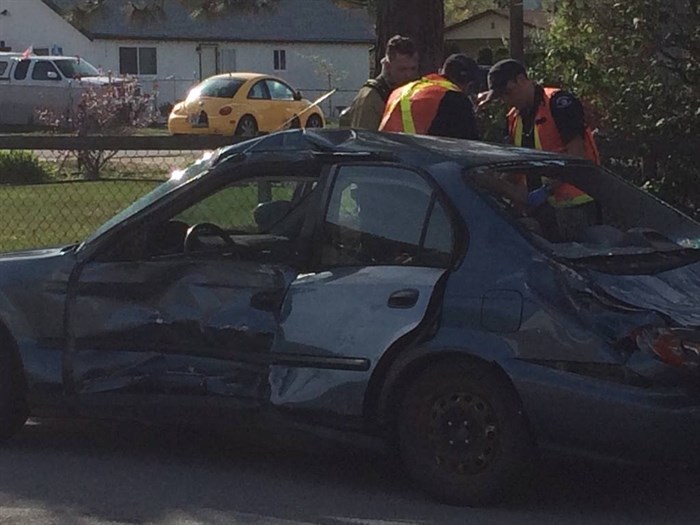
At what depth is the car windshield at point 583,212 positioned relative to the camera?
6565 millimetres

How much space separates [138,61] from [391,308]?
4378cm

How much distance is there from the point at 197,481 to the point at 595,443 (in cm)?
193

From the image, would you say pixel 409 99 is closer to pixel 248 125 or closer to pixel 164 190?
pixel 164 190

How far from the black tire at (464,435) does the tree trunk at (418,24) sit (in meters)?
6.32

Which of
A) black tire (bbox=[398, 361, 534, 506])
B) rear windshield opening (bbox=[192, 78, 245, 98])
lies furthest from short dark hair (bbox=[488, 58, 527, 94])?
rear windshield opening (bbox=[192, 78, 245, 98])

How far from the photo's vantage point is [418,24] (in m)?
12.3

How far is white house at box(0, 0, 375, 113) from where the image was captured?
47.6 m

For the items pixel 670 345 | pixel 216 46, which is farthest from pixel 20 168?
pixel 216 46

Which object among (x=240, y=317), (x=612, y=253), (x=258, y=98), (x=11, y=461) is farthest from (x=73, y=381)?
(x=258, y=98)

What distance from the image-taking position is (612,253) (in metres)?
6.57

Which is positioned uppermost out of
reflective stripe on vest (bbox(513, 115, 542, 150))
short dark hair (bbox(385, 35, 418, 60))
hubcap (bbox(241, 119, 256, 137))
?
short dark hair (bbox(385, 35, 418, 60))

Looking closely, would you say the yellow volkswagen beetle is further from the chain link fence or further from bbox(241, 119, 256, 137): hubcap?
the chain link fence

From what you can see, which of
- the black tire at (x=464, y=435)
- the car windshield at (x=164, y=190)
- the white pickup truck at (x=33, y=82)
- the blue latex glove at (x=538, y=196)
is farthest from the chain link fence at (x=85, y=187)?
the white pickup truck at (x=33, y=82)

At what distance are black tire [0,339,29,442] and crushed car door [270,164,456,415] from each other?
147 cm
